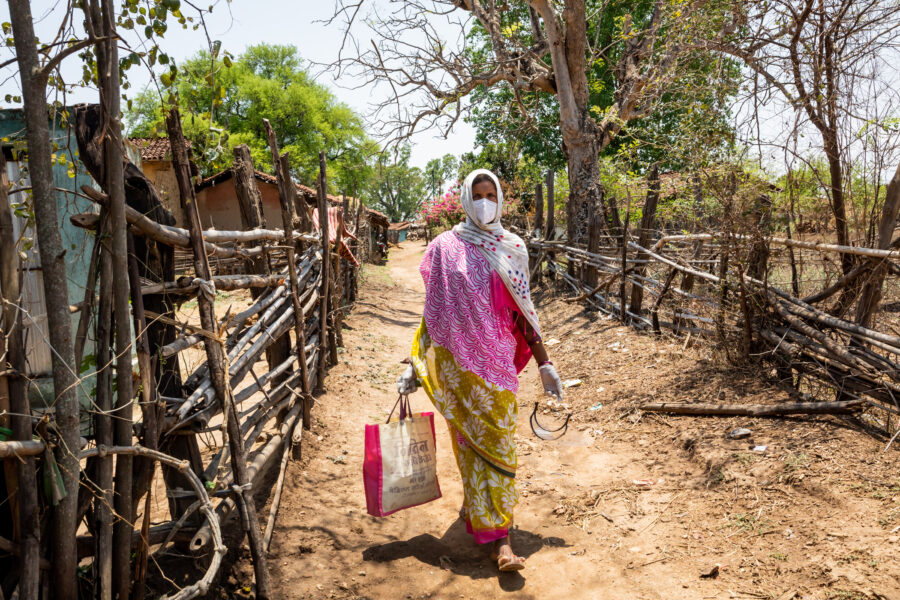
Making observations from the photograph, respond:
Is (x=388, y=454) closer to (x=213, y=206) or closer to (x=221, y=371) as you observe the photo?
(x=221, y=371)

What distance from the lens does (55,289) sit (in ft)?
5.32

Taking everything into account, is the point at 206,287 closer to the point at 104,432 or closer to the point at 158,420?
the point at 158,420

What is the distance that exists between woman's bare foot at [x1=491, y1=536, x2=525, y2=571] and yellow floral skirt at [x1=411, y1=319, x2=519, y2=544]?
47 millimetres

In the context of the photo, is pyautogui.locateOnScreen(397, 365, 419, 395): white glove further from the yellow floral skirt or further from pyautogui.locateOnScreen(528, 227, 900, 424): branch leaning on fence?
pyautogui.locateOnScreen(528, 227, 900, 424): branch leaning on fence

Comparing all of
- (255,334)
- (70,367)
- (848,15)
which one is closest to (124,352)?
(70,367)

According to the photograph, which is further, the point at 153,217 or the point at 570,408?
the point at 570,408

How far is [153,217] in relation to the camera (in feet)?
6.93

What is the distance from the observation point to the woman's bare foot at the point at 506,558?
2.68m

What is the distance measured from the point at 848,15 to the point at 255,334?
427cm

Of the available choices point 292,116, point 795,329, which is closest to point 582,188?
point 795,329

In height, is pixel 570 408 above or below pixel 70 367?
below

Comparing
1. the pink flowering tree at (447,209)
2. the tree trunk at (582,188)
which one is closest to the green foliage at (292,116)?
the pink flowering tree at (447,209)

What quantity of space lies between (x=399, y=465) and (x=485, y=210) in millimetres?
1355

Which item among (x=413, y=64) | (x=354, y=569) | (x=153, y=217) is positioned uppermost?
(x=413, y=64)
